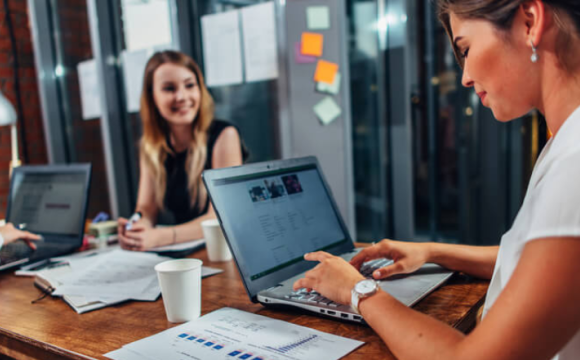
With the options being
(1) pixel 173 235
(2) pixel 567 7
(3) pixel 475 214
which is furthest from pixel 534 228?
(3) pixel 475 214

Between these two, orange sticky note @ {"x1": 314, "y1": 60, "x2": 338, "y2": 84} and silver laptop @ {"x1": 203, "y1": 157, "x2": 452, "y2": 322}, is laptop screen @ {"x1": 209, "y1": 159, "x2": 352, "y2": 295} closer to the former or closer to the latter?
silver laptop @ {"x1": 203, "y1": 157, "x2": 452, "y2": 322}

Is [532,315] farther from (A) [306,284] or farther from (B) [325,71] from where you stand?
(B) [325,71]

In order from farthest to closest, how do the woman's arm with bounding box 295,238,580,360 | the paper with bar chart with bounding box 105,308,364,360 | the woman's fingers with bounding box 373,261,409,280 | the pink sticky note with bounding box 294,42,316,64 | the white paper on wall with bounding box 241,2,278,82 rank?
A: the white paper on wall with bounding box 241,2,278,82, the pink sticky note with bounding box 294,42,316,64, the woman's fingers with bounding box 373,261,409,280, the paper with bar chart with bounding box 105,308,364,360, the woman's arm with bounding box 295,238,580,360

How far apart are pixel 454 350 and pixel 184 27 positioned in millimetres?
2640

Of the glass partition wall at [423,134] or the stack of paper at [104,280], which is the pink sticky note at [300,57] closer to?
the glass partition wall at [423,134]

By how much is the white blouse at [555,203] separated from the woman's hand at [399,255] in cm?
35

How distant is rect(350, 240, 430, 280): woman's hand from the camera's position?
39.6 inches

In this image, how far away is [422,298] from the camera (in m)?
0.91

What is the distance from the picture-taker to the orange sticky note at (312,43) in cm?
219

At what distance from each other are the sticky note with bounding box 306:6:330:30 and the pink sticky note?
4.2 inches

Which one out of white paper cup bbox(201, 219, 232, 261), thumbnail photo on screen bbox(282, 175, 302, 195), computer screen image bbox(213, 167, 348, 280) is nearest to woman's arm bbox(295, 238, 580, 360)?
computer screen image bbox(213, 167, 348, 280)

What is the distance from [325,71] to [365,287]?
1621 millimetres

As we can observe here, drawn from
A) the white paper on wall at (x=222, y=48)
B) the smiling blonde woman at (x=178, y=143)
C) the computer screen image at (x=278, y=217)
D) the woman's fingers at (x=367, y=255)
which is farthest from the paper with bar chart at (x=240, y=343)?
the white paper on wall at (x=222, y=48)

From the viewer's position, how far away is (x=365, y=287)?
750mm
